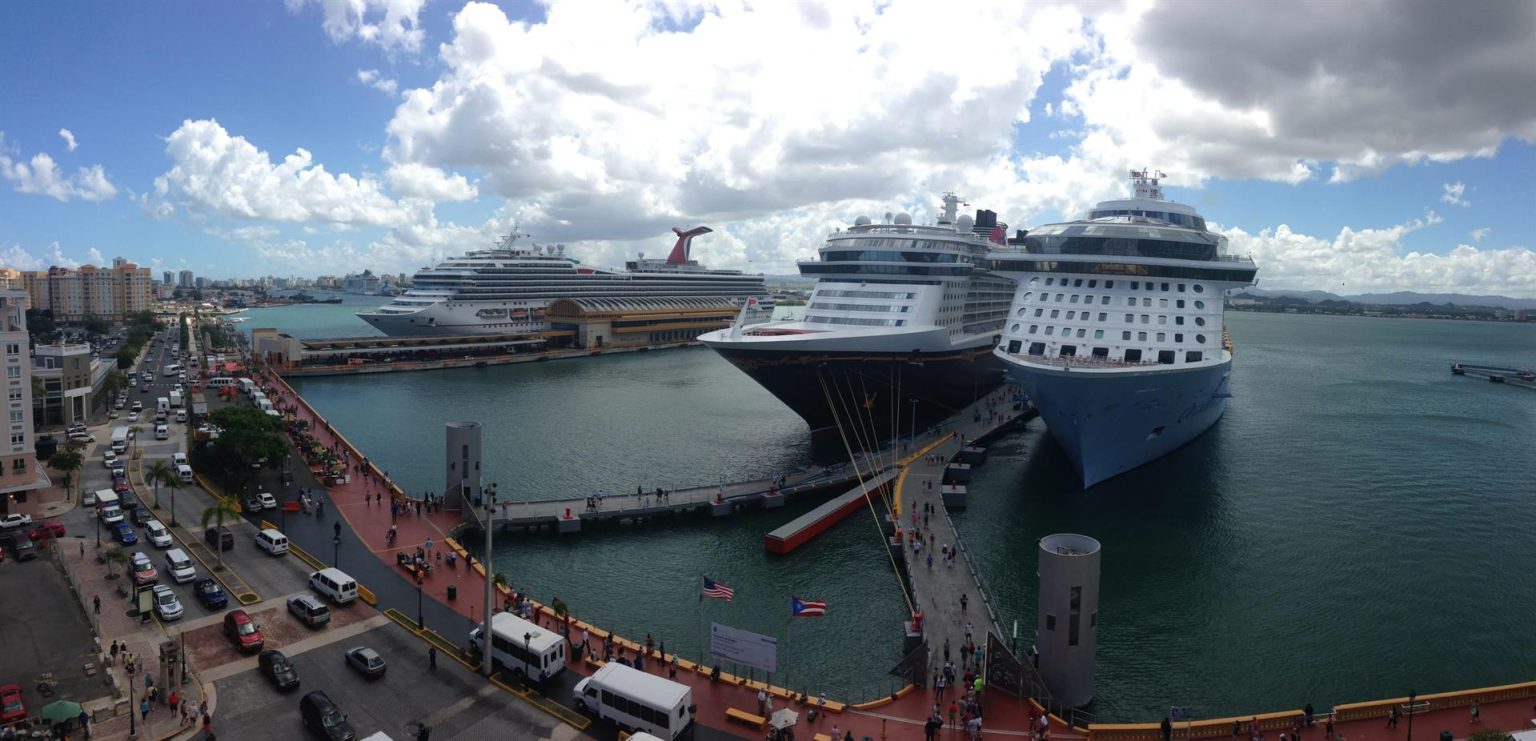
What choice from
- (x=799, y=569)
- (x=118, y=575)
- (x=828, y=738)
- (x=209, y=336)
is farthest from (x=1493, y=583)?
(x=209, y=336)

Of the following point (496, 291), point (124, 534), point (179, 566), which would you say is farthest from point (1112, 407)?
point (496, 291)

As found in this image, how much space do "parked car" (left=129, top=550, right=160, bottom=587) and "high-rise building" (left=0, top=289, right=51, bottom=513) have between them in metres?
8.84

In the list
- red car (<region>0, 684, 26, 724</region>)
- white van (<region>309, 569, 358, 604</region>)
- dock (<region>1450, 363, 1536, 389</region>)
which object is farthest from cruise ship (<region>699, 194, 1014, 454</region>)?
dock (<region>1450, 363, 1536, 389</region>)

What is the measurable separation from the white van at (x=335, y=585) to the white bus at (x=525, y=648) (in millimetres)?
4767

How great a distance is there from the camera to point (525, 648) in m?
18.4

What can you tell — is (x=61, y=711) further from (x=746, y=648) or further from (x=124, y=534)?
(x=124, y=534)

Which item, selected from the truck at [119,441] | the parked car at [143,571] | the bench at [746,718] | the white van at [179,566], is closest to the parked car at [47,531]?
the parked car at [143,571]

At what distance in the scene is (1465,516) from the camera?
3534 cm

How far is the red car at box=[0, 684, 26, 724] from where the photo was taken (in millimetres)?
16266

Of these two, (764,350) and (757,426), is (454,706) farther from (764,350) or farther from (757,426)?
(757,426)

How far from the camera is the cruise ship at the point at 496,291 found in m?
96.4

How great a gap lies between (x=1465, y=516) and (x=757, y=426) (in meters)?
33.8

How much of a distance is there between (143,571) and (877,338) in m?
30.4

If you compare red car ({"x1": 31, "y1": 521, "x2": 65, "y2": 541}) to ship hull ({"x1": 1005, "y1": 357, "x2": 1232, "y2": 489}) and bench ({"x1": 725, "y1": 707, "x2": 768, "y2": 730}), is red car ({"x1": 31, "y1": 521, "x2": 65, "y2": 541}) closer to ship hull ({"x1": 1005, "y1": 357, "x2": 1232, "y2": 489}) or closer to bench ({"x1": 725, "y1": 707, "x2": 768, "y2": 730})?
bench ({"x1": 725, "y1": 707, "x2": 768, "y2": 730})
